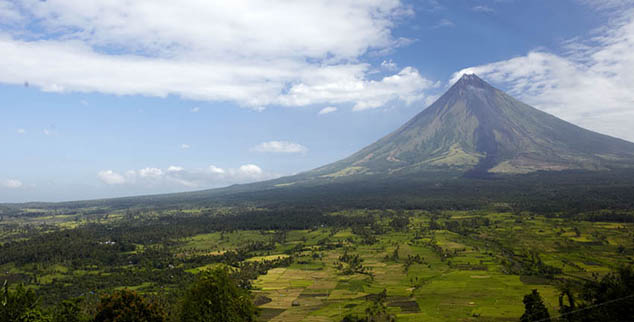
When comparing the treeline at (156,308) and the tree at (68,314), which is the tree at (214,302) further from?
the tree at (68,314)

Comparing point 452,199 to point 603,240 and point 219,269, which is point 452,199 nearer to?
point 603,240

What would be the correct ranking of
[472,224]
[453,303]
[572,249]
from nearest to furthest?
[453,303] < [572,249] < [472,224]

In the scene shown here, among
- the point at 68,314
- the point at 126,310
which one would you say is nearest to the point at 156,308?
the point at 126,310

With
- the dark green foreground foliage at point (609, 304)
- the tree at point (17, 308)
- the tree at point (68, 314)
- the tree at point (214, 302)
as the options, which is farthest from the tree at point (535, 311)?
the tree at point (17, 308)

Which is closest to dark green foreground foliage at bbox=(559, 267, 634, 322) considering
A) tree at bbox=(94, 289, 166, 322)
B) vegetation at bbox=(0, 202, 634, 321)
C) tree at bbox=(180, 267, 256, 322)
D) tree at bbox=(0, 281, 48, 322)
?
vegetation at bbox=(0, 202, 634, 321)

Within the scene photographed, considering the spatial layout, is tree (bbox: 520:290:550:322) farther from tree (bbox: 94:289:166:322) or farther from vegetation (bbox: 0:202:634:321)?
tree (bbox: 94:289:166:322)

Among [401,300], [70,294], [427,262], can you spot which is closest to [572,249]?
[427,262]

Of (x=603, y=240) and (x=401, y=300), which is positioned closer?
(x=401, y=300)
